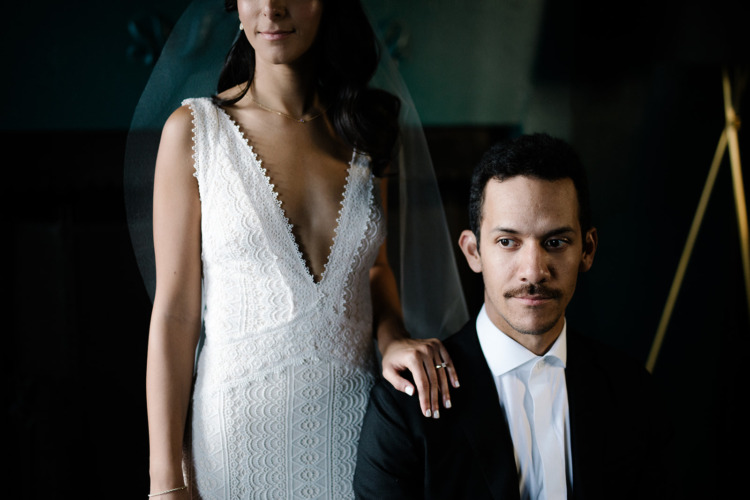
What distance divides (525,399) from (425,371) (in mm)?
213

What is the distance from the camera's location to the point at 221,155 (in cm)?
138

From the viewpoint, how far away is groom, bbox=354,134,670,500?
1240 mm

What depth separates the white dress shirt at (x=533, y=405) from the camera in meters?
1.28

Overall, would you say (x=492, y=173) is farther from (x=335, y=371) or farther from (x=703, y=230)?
(x=703, y=230)

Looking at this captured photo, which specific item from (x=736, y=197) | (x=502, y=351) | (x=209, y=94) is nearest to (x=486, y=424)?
(x=502, y=351)

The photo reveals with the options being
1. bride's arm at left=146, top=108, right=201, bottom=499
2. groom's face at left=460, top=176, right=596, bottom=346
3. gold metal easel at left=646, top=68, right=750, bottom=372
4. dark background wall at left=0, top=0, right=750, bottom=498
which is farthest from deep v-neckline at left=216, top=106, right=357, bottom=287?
gold metal easel at left=646, top=68, right=750, bottom=372

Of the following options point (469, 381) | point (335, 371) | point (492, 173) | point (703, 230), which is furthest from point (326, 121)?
point (703, 230)

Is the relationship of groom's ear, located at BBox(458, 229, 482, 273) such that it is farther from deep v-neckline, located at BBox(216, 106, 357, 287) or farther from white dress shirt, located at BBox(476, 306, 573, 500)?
deep v-neckline, located at BBox(216, 106, 357, 287)

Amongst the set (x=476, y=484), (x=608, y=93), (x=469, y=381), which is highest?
(x=608, y=93)

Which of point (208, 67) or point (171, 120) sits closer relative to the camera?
point (171, 120)

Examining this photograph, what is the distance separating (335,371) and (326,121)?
0.57 m

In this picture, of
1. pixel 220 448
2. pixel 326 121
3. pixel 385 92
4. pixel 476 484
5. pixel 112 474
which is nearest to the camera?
pixel 476 484

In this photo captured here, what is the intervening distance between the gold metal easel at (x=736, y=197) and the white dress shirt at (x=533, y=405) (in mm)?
1425

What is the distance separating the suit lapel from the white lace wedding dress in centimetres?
26
